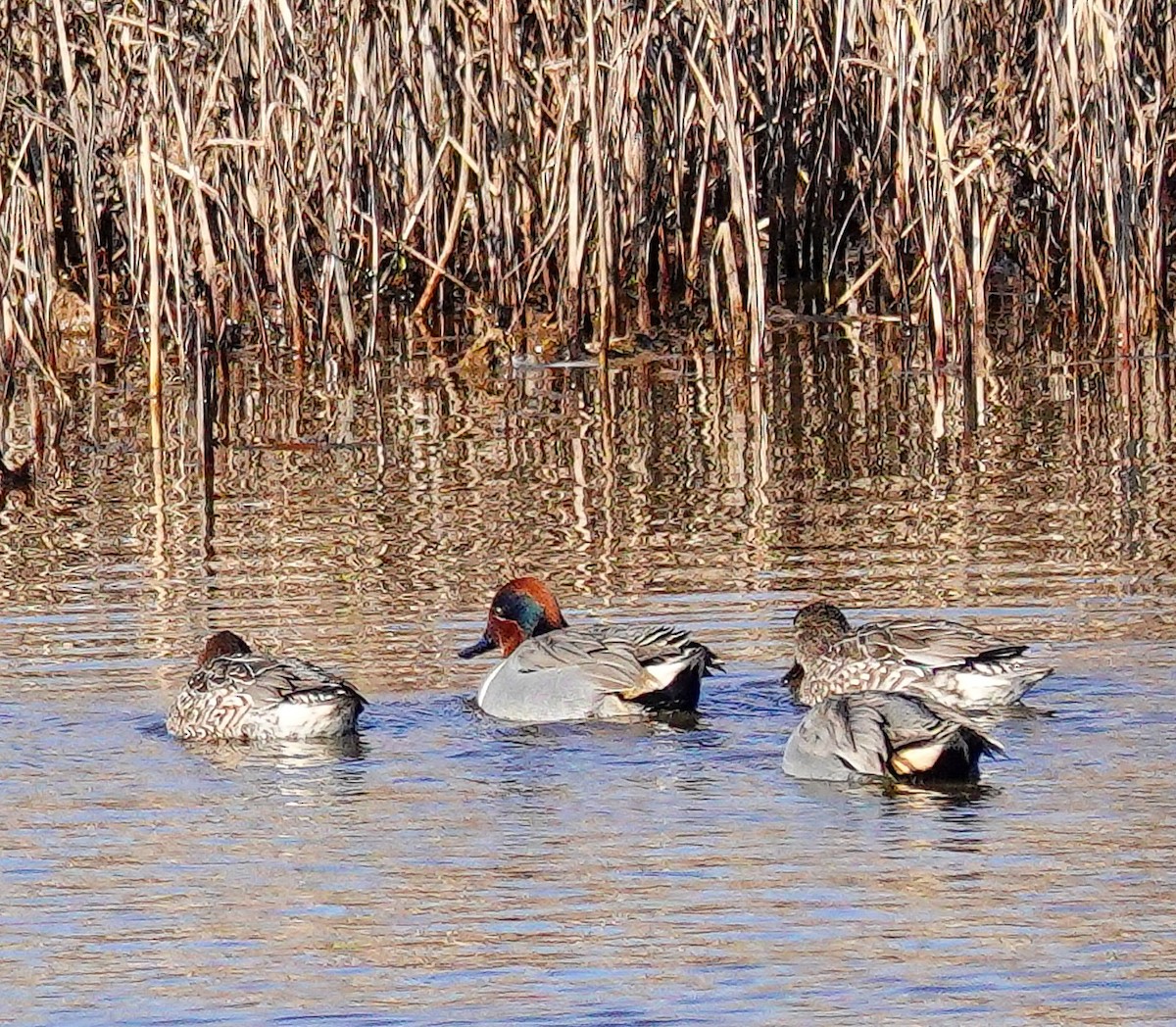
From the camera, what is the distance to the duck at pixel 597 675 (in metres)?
7.41

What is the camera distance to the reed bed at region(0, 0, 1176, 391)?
43.0ft

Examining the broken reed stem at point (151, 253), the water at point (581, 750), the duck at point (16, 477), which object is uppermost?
the broken reed stem at point (151, 253)

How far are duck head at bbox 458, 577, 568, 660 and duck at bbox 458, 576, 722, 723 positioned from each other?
0.41 metres

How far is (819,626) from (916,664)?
456 mm

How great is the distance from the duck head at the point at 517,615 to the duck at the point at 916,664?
0.85m

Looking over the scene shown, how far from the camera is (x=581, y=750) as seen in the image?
7180 millimetres

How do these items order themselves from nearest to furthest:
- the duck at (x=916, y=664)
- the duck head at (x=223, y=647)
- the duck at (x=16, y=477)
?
the duck at (x=916, y=664)
the duck head at (x=223, y=647)
the duck at (x=16, y=477)

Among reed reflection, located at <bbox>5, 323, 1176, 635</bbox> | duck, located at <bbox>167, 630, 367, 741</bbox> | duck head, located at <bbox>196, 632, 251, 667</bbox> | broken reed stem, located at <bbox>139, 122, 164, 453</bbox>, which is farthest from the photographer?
broken reed stem, located at <bbox>139, 122, 164, 453</bbox>

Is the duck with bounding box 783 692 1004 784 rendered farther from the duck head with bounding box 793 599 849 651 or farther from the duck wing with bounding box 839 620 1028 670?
the duck head with bounding box 793 599 849 651

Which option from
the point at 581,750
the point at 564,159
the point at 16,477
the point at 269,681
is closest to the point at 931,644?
the point at 581,750

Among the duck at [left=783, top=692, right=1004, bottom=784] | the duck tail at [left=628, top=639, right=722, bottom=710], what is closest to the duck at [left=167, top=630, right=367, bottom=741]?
the duck tail at [left=628, top=639, right=722, bottom=710]

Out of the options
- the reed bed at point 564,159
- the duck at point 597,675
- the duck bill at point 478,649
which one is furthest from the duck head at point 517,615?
the reed bed at point 564,159

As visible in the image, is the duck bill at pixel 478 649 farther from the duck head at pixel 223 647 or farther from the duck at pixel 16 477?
the duck at pixel 16 477

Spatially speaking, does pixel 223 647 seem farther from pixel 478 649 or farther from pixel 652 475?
pixel 652 475
